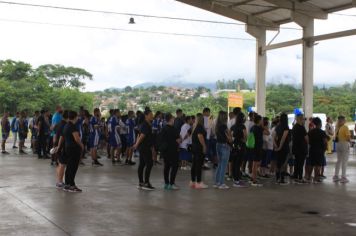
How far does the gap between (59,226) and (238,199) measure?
3891 millimetres

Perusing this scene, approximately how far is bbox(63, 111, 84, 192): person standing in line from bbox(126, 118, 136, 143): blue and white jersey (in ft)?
18.5

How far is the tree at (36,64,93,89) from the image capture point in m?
39.0

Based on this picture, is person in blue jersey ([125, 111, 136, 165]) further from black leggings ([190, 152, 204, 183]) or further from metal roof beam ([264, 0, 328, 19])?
metal roof beam ([264, 0, 328, 19])

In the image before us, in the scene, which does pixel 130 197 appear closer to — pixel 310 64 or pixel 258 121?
pixel 258 121

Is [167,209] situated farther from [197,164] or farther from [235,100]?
[235,100]

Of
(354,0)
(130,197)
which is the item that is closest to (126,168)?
(130,197)

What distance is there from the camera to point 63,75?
4131 cm

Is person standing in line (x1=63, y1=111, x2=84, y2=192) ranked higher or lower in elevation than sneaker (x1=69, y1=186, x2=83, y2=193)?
higher

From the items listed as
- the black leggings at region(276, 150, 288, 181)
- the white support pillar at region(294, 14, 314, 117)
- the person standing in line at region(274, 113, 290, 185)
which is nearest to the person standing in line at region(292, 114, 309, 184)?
the person standing in line at region(274, 113, 290, 185)

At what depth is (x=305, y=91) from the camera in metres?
22.5

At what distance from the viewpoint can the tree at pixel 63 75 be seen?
39.0m

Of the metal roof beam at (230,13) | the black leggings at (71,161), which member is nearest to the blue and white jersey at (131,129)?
the black leggings at (71,161)

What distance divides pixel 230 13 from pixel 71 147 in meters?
15.3

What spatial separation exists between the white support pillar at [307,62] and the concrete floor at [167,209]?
9.84 m
